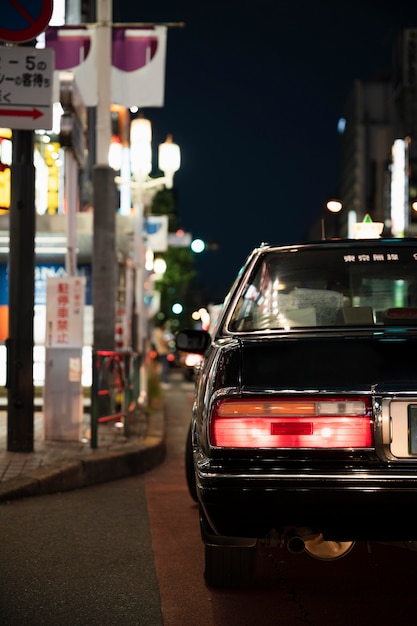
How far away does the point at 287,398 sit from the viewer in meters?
3.68

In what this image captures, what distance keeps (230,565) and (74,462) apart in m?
3.93

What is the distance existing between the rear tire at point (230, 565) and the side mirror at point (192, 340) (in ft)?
4.53

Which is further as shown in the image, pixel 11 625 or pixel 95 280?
pixel 95 280

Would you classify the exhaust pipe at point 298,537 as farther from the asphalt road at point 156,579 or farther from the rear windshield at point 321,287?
the rear windshield at point 321,287

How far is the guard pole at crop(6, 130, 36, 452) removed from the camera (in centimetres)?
909

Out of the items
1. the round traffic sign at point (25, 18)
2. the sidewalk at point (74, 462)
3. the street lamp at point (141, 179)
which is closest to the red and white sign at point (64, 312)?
the sidewalk at point (74, 462)

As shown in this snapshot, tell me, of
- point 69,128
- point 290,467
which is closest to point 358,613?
point 290,467

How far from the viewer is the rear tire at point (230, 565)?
4.64 meters

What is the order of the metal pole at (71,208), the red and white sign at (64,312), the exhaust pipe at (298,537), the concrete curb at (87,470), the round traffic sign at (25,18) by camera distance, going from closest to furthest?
the exhaust pipe at (298,537) → the concrete curb at (87,470) → the round traffic sign at (25,18) → the red and white sign at (64,312) → the metal pole at (71,208)

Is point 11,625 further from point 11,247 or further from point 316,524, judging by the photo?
point 11,247

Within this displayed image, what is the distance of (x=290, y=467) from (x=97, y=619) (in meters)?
1.22

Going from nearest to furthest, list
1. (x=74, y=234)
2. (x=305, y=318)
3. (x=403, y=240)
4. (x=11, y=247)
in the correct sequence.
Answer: (x=305, y=318) < (x=403, y=240) < (x=11, y=247) < (x=74, y=234)

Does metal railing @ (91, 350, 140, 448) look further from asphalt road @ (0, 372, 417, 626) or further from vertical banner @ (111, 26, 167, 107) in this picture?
vertical banner @ (111, 26, 167, 107)

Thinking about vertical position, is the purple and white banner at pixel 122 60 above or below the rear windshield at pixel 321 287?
above
